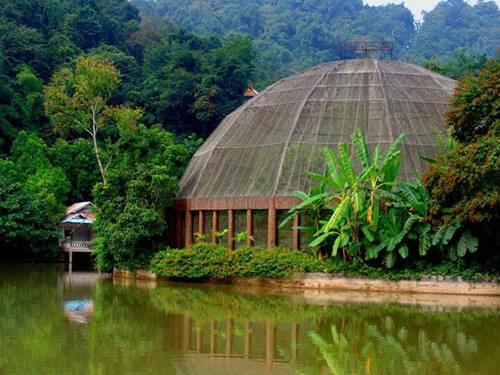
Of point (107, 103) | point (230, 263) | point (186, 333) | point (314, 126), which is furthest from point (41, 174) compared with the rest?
point (186, 333)

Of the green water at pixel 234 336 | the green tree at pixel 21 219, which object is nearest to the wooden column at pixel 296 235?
the green water at pixel 234 336

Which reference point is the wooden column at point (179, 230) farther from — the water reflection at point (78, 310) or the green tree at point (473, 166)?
the green tree at point (473, 166)

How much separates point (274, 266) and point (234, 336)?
13.8 meters

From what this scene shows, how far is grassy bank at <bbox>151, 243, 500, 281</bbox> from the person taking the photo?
2880cm

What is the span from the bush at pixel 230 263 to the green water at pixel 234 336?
13.3 ft

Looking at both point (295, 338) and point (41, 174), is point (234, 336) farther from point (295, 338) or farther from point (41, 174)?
point (41, 174)

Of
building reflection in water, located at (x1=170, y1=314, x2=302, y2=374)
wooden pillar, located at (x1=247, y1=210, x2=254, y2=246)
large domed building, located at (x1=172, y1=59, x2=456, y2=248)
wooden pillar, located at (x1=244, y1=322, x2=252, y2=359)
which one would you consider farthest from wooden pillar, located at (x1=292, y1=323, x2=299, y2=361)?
wooden pillar, located at (x1=247, y1=210, x2=254, y2=246)

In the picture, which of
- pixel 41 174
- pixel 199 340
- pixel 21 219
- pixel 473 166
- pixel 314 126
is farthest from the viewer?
pixel 41 174

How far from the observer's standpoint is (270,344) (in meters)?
16.6

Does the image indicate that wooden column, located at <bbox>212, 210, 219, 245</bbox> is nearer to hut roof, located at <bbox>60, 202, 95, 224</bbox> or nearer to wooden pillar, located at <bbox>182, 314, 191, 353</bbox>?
wooden pillar, located at <bbox>182, 314, 191, 353</bbox>

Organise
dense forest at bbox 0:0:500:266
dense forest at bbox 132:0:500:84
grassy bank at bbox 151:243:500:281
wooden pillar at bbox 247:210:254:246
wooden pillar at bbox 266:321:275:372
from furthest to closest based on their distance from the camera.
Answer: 1. dense forest at bbox 132:0:500:84
2. dense forest at bbox 0:0:500:266
3. wooden pillar at bbox 247:210:254:246
4. grassy bank at bbox 151:243:500:281
5. wooden pillar at bbox 266:321:275:372

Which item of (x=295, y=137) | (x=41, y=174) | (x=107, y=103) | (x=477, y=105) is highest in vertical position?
(x=107, y=103)

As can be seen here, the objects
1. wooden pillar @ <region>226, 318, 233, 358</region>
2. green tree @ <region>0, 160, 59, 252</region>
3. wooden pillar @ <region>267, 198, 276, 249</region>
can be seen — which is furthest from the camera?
green tree @ <region>0, 160, 59, 252</region>

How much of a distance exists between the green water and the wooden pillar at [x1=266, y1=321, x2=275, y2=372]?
0.03 m
